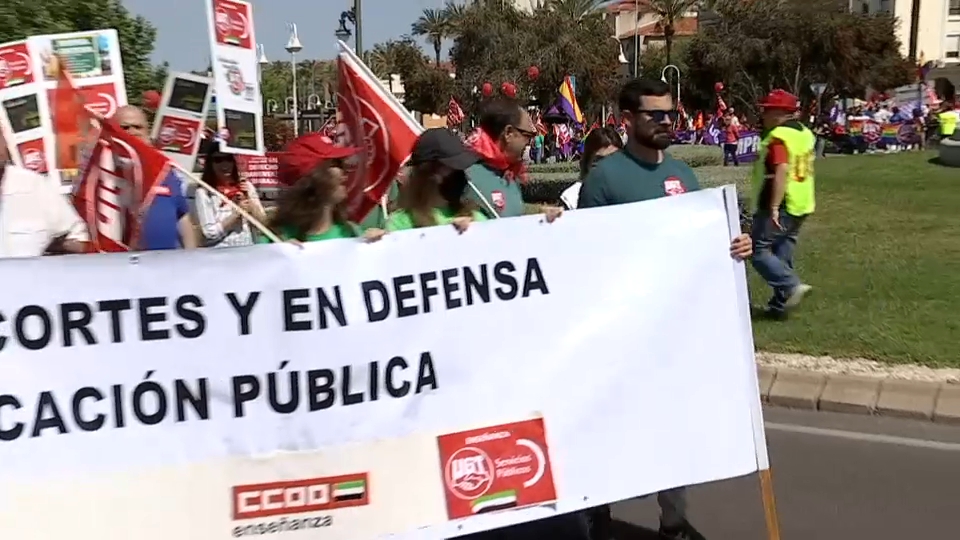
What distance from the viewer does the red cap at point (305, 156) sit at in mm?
3607

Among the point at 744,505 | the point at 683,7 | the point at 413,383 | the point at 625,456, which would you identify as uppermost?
the point at 683,7

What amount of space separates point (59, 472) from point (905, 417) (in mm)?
4569

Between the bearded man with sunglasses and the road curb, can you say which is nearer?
the bearded man with sunglasses

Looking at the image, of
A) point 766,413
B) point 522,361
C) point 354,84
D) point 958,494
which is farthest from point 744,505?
point 354,84

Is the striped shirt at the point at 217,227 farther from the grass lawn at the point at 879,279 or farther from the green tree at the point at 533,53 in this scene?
the green tree at the point at 533,53

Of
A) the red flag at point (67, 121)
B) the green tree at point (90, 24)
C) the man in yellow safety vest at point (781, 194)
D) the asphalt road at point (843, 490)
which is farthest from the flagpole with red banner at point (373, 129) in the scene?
the green tree at point (90, 24)

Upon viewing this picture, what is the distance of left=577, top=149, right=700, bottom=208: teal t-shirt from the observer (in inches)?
157

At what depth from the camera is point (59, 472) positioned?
2979 millimetres

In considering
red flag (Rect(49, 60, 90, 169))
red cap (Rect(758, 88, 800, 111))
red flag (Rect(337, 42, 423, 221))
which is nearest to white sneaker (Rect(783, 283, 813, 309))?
red cap (Rect(758, 88, 800, 111))

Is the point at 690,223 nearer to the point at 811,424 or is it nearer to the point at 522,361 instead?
the point at 522,361

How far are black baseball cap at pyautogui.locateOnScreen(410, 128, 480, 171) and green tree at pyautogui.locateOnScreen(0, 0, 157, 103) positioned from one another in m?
9.40

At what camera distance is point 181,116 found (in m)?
5.89

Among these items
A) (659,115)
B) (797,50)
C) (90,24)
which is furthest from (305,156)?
(797,50)

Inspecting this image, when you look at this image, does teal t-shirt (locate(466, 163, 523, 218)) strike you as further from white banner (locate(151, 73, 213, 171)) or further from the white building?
the white building
